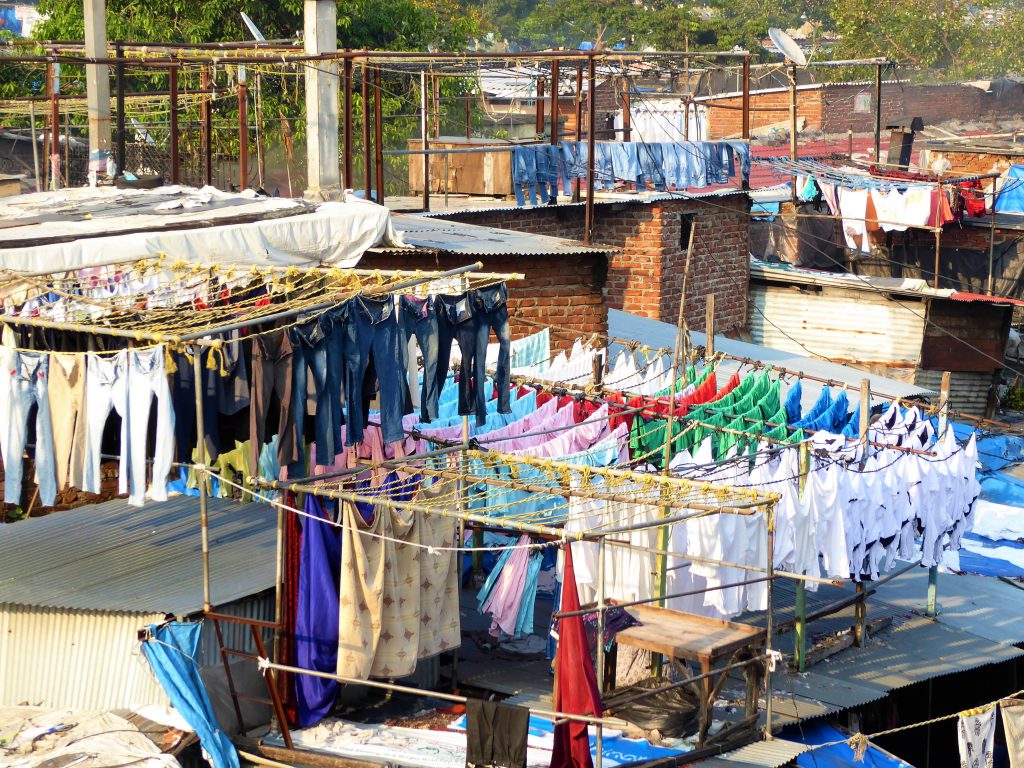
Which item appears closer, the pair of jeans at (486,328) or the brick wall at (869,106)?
the pair of jeans at (486,328)

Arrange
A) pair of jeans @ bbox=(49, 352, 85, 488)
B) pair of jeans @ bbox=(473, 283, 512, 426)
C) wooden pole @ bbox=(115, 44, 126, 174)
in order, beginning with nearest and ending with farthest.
Result: pair of jeans @ bbox=(49, 352, 85, 488) → pair of jeans @ bbox=(473, 283, 512, 426) → wooden pole @ bbox=(115, 44, 126, 174)

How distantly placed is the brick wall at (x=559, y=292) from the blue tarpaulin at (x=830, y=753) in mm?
6286

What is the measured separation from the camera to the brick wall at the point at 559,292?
1659 centimetres

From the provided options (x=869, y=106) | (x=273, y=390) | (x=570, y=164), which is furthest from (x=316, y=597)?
(x=869, y=106)

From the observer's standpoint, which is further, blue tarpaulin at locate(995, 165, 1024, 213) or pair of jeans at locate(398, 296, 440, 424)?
blue tarpaulin at locate(995, 165, 1024, 213)

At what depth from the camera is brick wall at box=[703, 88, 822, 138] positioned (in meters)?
39.5

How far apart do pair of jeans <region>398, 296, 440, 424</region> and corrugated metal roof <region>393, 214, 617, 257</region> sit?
491 centimetres

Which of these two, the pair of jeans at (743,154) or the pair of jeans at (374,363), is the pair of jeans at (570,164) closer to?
the pair of jeans at (743,154)

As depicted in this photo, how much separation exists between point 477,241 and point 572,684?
8.56 m

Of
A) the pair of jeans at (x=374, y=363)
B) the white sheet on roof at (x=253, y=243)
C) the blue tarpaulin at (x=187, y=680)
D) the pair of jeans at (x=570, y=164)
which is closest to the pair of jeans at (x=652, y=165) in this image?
the pair of jeans at (x=570, y=164)

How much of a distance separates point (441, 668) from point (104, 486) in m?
3.78

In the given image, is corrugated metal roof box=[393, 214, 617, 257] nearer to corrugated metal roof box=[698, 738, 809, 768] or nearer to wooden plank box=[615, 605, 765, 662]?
wooden plank box=[615, 605, 765, 662]

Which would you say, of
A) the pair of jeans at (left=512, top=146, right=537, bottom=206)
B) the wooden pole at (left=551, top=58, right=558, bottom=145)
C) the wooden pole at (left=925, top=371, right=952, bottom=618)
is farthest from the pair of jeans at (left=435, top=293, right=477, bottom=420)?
the wooden pole at (left=551, top=58, right=558, bottom=145)

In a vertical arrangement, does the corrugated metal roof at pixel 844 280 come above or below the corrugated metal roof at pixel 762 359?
above
